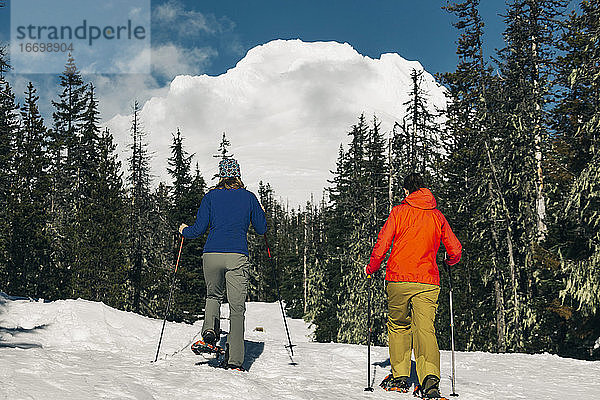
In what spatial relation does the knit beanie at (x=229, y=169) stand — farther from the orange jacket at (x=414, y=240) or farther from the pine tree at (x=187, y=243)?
the pine tree at (x=187, y=243)

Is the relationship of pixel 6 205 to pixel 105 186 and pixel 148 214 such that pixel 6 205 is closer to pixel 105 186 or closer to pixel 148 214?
pixel 105 186

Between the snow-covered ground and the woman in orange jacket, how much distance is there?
463 mm

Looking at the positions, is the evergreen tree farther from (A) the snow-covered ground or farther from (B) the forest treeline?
(A) the snow-covered ground

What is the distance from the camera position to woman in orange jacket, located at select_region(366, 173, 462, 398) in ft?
17.8

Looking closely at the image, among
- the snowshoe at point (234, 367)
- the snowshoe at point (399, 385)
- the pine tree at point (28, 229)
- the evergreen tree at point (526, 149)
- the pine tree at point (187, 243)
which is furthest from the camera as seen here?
the pine tree at point (187, 243)

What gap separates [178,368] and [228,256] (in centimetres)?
144

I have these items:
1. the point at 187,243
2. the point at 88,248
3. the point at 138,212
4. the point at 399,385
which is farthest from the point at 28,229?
the point at 399,385

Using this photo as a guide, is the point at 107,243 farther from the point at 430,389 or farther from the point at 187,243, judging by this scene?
the point at 430,389

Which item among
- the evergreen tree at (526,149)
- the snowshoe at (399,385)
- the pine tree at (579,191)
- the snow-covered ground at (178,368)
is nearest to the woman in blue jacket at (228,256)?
the snow-covered ground at (178,368)

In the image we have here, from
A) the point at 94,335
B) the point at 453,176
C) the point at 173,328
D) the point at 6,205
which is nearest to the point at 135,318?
the point at 173,328

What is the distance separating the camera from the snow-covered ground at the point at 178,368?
4.46m

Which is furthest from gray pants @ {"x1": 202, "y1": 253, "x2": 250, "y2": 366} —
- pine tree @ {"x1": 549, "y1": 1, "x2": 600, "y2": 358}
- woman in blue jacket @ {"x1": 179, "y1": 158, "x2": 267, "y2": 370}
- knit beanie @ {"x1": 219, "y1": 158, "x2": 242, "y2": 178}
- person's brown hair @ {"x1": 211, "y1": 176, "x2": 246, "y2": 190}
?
pine tree @ {"x1": 549, "y1": 1, "x2": 600, "y2": 358}

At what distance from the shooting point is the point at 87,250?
22.9 m

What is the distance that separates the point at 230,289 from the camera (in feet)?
20.1
